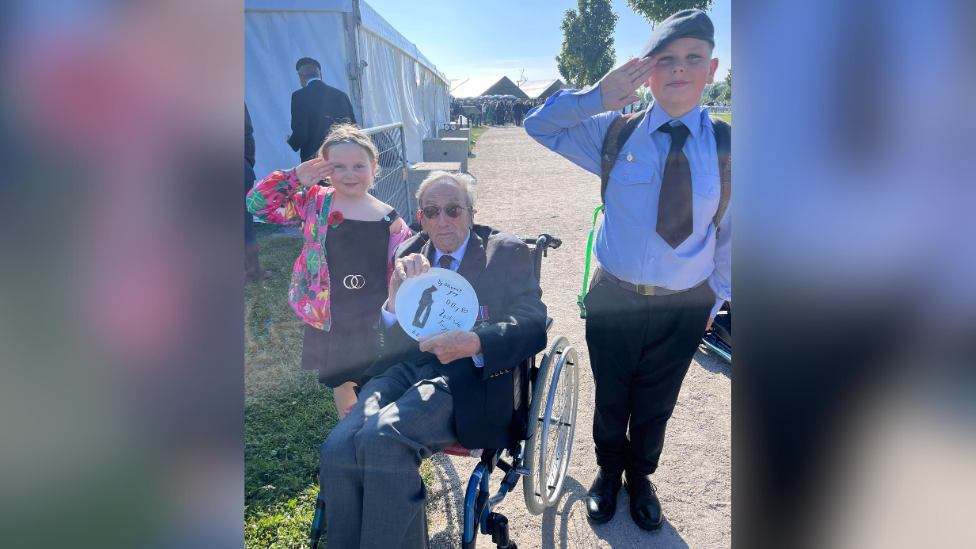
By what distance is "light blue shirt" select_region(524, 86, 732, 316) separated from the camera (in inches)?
83.3

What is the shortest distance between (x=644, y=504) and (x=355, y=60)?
7603 millimetres

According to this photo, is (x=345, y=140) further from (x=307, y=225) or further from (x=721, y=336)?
(x=721, y=336)

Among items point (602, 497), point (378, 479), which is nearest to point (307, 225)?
point (378, 479)

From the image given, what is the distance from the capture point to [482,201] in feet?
34.3

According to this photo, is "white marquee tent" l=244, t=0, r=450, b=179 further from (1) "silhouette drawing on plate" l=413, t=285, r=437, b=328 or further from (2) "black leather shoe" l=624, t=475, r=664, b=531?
(2) "black leather shoe" l=624, t=475, r=664, b=531

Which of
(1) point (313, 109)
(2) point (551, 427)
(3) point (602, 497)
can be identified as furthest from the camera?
A: (1) point (313, 109)

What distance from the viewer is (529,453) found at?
220 centimetres

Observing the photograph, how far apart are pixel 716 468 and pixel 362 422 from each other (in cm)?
208

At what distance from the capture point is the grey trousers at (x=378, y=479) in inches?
70.1

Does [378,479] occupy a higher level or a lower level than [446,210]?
lower

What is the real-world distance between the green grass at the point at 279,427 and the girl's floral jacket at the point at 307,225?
28 centimetres

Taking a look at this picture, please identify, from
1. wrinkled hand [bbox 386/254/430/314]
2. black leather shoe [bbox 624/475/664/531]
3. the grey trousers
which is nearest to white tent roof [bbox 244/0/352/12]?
wrinkled hand [bbox 386/254/430/314]

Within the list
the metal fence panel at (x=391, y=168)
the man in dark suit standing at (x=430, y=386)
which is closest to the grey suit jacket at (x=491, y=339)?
the man in dark suit standing at (x=430, y=386)
